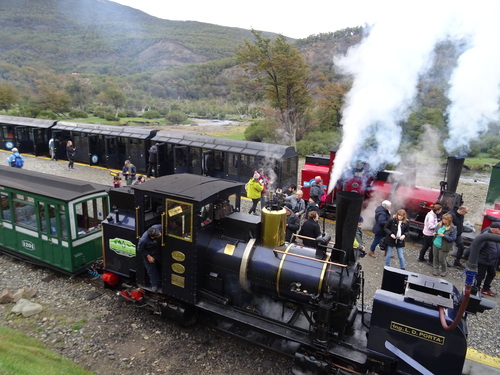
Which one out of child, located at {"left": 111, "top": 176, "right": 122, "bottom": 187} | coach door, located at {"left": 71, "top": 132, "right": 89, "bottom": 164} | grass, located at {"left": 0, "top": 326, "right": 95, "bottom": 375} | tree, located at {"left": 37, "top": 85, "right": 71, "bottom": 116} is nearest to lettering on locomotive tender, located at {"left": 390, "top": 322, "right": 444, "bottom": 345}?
grass, located at {"left": 0, "top": 326, "right": 95, "bottom": 375}

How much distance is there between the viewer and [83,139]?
21719 mm

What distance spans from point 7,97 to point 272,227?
204ft

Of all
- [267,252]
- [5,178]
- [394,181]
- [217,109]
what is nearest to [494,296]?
[394,181]

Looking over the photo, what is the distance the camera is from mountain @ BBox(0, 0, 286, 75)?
119562 millimetres

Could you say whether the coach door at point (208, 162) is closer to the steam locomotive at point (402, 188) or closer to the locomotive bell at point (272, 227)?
the steam locomotive at point (402, 188)

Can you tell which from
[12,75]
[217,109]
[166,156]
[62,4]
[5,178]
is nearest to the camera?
[5,178]

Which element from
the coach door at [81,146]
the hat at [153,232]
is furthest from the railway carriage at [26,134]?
the hat at [153,232]

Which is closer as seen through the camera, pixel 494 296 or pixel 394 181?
pixel 494 296

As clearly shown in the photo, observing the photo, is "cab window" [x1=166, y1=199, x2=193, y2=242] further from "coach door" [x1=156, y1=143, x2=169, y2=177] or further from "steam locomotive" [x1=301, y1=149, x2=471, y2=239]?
"coach door" [x1=156, y1=143, x2=169, y2=177]

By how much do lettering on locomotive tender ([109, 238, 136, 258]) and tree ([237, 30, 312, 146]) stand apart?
2441 cm

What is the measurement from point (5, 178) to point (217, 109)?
241 feet

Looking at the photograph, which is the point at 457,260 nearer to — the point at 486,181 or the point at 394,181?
the point at 394,181

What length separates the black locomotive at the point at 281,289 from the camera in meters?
4.98

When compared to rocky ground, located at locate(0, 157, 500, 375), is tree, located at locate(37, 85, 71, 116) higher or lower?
higher
